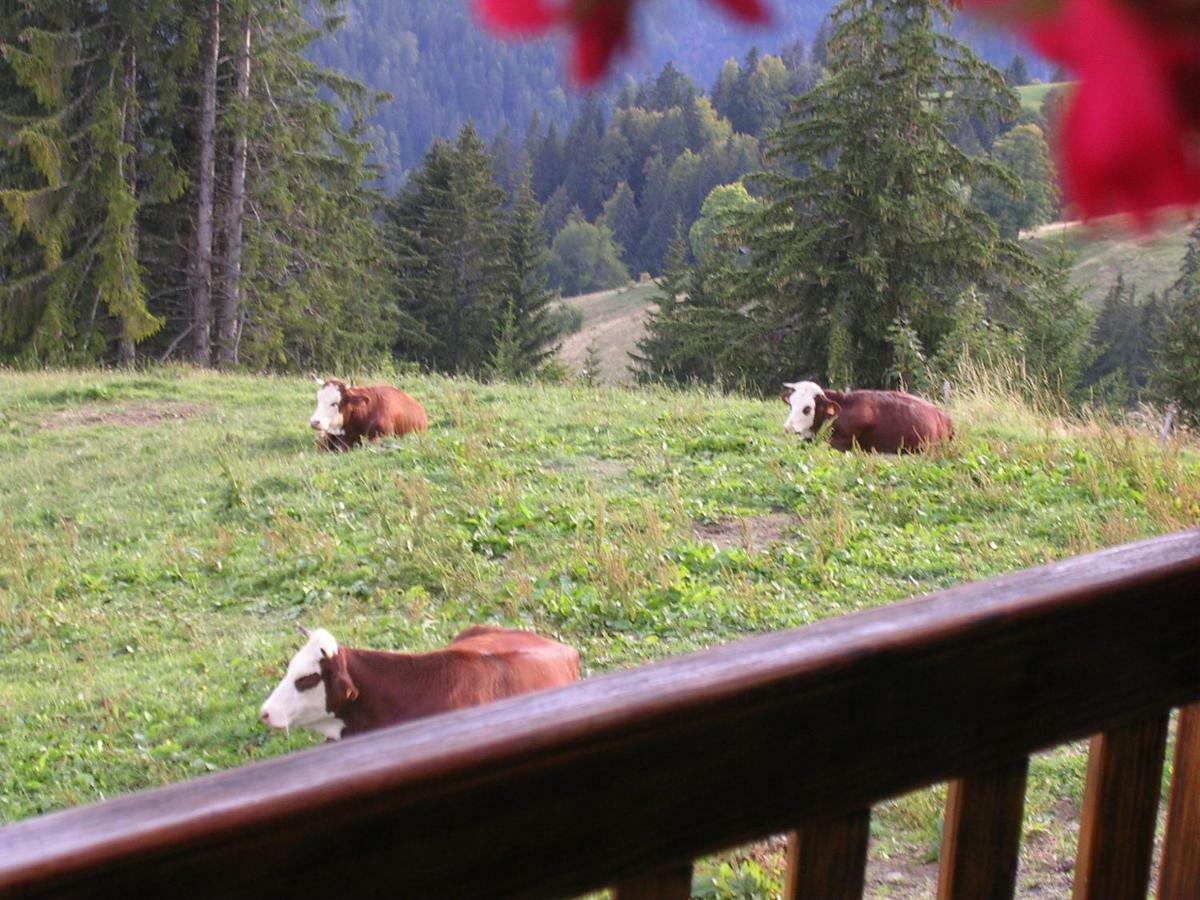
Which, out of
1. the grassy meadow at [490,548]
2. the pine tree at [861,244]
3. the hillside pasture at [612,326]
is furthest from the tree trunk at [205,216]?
the hillside pasture at [612,326]

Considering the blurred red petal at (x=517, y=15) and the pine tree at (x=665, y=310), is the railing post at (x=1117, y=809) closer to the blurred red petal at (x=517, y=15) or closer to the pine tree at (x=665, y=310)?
the blurred red petal at (x=517, y=15)

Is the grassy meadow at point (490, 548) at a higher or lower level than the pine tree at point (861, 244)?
lower

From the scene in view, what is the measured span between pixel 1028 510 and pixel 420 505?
346 cm

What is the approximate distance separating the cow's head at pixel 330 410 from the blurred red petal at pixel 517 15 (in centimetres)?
883

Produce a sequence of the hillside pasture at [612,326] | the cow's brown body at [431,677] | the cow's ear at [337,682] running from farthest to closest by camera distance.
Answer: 1. the hillside pasture at [612,326]
2. the cow's ear at [337,682]
3. the cow's brown body at [431,677]

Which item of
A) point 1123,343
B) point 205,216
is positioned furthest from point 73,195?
point 1123,343

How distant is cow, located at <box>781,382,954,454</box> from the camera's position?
8180 mm

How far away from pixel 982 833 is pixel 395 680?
2872 mm

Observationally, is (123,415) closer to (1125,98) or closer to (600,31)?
(600,31)

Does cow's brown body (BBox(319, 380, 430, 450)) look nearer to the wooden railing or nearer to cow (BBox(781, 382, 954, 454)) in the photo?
cow (BBox(781, 382, 954, 454))

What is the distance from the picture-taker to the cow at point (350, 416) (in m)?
9.04

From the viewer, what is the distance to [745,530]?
20.4 ft

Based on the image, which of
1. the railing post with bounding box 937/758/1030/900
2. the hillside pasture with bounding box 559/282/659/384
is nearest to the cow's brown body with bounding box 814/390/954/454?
the railing post with bounding box 937/758/1030/900

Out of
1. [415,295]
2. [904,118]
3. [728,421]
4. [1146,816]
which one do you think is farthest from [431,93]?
[415,295]
